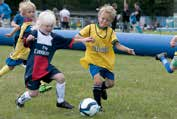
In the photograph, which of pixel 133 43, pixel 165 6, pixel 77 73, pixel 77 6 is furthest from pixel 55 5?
pixel 77 73

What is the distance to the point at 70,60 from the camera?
13.3 m

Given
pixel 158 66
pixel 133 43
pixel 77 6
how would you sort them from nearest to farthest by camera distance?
pixel 158 66 < pixel 133 43 < pixel 77 6

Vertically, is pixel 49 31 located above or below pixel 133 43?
above

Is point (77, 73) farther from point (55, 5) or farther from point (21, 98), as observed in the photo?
point (55, 5)

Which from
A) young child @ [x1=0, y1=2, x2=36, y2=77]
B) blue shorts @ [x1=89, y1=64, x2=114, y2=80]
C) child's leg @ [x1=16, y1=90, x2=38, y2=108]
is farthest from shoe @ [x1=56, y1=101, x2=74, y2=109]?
young child @ [x1=0, y1=2, x2=36, y2=77]

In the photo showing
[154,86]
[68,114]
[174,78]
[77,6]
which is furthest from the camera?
[77,6]

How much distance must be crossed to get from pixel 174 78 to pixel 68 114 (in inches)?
157

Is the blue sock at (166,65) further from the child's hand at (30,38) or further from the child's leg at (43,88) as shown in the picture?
the child's hand at (30,38)

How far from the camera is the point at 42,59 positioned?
6.70 m

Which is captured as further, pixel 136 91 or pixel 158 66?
pixel 158 66

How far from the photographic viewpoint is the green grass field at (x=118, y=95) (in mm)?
6512

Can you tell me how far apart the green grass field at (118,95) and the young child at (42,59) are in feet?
1.08

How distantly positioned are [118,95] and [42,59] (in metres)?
1.76

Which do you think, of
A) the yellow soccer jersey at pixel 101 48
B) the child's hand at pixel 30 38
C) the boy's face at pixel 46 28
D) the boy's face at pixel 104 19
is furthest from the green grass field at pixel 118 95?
the boy's face at pixel 104 19
